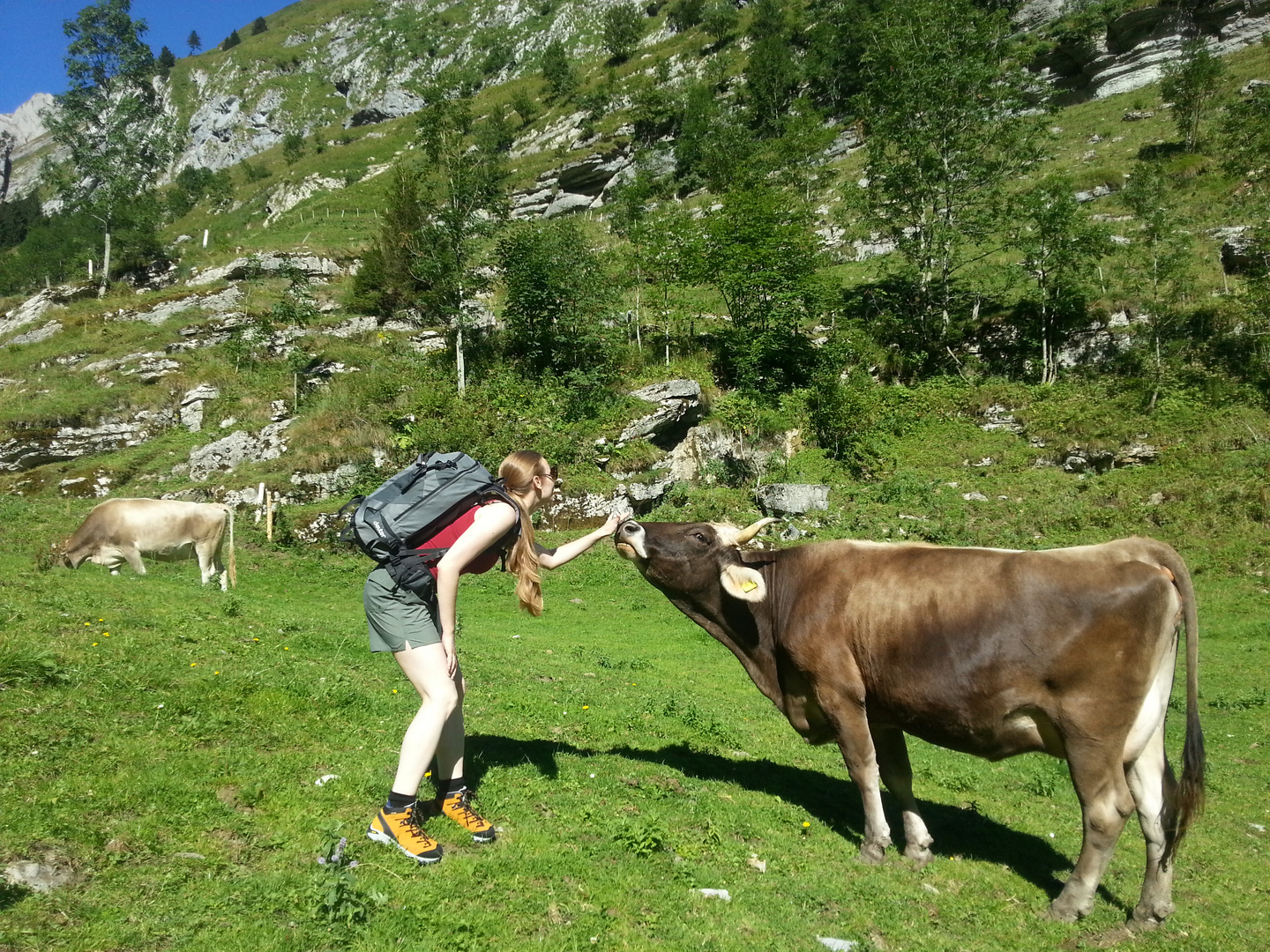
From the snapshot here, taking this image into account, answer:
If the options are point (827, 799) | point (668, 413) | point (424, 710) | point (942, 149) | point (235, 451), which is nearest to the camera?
point (424, 710)

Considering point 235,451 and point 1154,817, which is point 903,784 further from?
point 235,451

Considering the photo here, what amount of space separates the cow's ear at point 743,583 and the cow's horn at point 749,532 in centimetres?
28

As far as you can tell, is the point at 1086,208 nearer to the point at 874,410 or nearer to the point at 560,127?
the point at 874,410

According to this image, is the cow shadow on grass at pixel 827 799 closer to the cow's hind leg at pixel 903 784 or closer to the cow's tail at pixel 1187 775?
the cow's hind leg at pixel 903 784

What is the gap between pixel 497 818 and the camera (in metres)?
5.02

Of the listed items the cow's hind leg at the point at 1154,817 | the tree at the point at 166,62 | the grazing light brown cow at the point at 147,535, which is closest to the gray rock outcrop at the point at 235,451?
the grazing light brown cow at the point at 147,535

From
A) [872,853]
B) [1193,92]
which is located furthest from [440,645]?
[1193,92]

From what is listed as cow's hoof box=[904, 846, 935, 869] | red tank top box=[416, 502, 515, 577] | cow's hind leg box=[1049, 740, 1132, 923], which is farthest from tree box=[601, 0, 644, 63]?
Answer: cow's hind leg box=[1049, 740, 1132, 923]

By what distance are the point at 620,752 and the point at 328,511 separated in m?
19.1

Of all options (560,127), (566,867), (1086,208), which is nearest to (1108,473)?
(1086,208)

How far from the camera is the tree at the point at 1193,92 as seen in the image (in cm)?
3869

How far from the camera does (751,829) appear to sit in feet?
18.1

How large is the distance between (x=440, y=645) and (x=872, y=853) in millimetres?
3585

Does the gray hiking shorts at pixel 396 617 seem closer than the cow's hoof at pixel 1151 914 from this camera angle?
Yes
